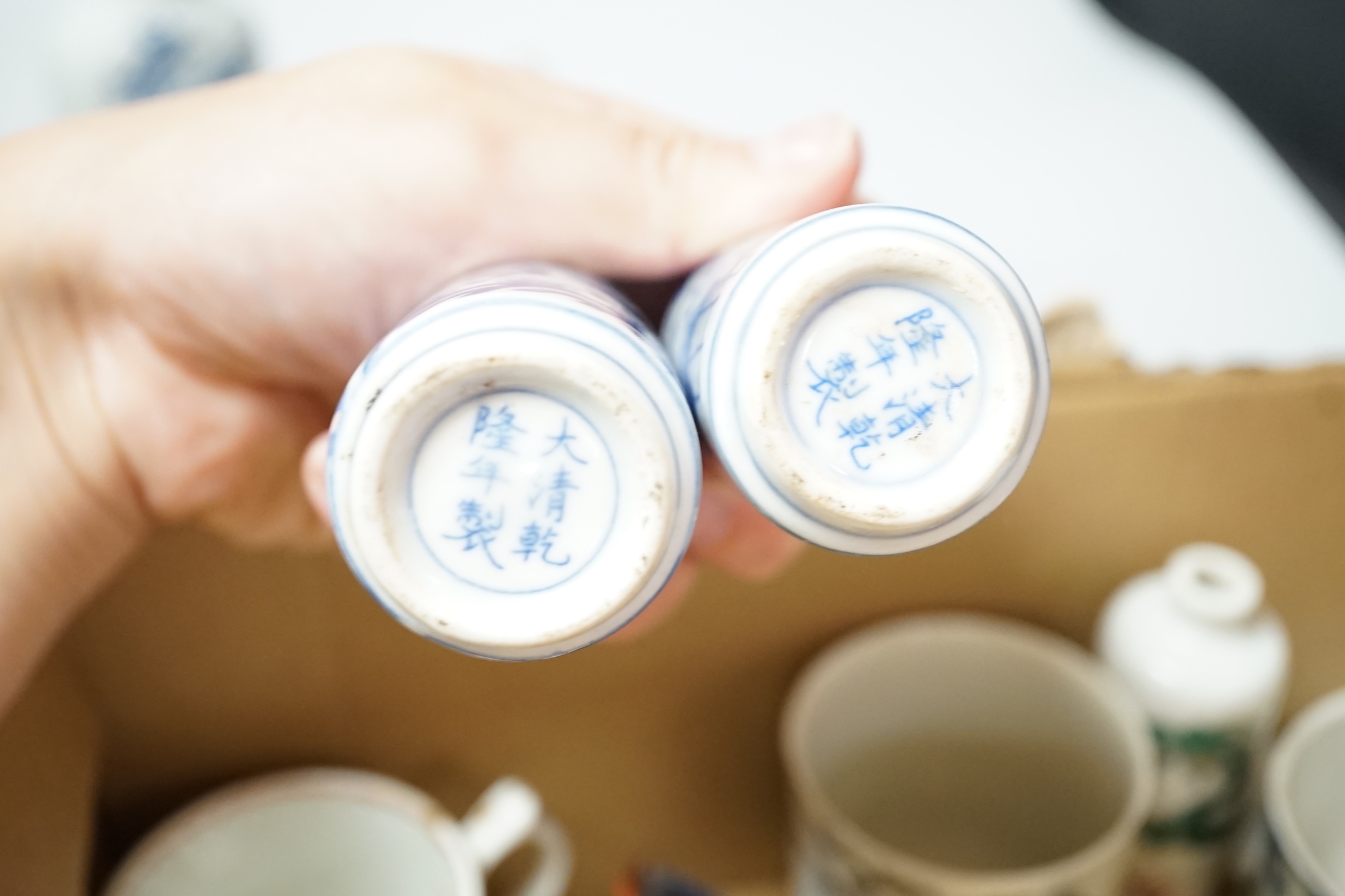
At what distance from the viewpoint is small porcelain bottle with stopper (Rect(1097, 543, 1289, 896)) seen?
1.27 ft

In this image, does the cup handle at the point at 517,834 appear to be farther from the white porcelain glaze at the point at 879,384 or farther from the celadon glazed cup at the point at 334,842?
the white porcelain glaze at the point at 879,384

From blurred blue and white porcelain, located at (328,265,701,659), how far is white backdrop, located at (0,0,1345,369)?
39cm

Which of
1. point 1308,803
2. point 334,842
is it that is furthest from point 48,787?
point 1308,803

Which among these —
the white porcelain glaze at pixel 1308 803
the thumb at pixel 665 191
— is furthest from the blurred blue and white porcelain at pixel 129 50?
the white porcelain glaze at pixel 1308 803

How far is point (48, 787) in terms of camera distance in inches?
13.9

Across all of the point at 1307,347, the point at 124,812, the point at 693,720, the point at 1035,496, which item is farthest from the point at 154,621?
the point at 1307,347

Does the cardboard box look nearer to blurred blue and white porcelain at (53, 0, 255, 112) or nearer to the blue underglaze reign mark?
the blue underglaze reign mark

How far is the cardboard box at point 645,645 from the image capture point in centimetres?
39

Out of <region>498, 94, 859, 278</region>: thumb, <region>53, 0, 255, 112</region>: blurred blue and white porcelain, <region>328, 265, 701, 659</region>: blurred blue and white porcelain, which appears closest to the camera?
<region>328, 265, 701, 659</region>: blurred blue and white porcelain

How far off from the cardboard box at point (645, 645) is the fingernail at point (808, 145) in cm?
13

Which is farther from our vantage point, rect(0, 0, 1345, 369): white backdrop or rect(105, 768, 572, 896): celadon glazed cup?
rect(0, 0, 1345, 369): white backdrop

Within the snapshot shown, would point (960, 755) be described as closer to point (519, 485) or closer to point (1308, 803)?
point (1308, 803)

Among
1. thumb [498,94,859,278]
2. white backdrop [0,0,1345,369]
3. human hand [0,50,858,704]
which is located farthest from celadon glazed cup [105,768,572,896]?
white backdrop [0,0,1345,369]

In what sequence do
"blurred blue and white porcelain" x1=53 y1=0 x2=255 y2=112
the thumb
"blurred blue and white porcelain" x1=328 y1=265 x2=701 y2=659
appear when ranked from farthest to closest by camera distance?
"blurred blue and white porcelain" x1=53 y1=0 x2=255 y2=112 < the thumb < "blurred blue and white porcelain" x1=328 y1=265 x2=701 y2=659
